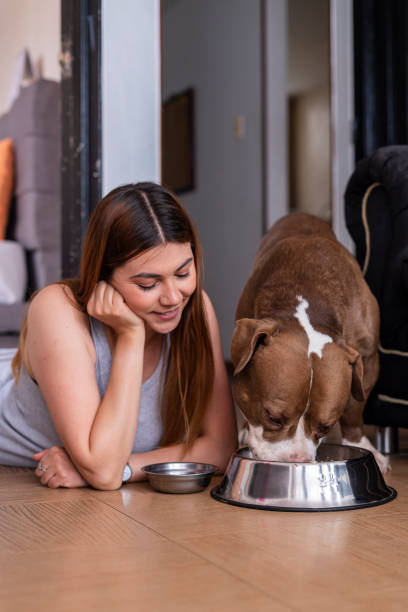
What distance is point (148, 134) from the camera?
3066 mm

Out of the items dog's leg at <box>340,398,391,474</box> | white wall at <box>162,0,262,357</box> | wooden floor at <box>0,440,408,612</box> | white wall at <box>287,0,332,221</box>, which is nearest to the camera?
wooden floor at <box>0,440,408,612</box>

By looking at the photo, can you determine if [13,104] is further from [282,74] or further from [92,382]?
[92,382]

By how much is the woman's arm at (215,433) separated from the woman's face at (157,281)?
0.23m

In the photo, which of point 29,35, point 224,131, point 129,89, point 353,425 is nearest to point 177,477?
point 353,425

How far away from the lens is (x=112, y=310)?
1.74 meters

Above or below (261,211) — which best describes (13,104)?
above

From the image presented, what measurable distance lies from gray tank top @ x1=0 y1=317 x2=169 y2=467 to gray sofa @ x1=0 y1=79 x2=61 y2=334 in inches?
50.0

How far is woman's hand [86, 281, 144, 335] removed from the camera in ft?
5.71

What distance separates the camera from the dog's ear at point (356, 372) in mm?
1925

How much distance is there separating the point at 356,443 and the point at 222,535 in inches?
35.9

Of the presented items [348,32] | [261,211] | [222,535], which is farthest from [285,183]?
[222,535]

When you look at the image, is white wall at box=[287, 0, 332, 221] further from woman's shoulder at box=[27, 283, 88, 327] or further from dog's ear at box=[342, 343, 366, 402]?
woman's shoulder at box=[27, 283, 88, 327]

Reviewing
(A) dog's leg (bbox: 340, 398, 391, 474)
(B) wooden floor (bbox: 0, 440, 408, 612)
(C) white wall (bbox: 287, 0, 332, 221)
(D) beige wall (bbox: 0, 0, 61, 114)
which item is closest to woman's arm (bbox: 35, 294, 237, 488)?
(B) wooden floor (bbox: 0, 440, 408, 612)

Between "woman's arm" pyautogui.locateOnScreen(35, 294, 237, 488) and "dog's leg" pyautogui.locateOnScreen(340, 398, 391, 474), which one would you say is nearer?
"woman's arm" pyautogui.locateOnScreen(35, 294, 237, 488)
